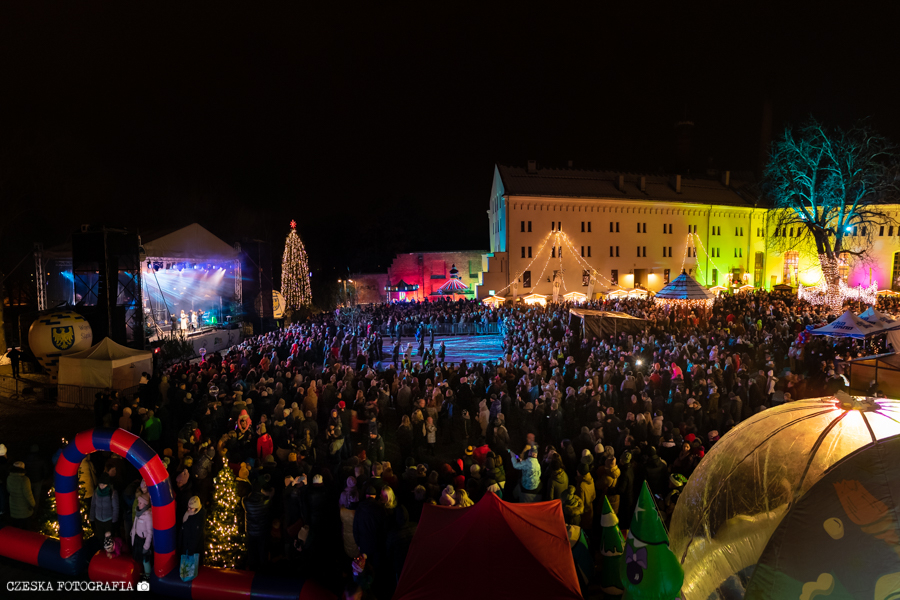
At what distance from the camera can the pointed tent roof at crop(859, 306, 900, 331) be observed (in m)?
12.8

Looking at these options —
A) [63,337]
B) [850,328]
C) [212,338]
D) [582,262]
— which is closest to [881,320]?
[850,328]

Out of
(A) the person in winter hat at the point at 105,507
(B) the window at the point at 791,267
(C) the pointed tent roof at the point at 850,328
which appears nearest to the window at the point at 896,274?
(B) the window at the point at 791,267

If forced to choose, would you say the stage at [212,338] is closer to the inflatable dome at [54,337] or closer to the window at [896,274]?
the inflatable dome at [54,337]

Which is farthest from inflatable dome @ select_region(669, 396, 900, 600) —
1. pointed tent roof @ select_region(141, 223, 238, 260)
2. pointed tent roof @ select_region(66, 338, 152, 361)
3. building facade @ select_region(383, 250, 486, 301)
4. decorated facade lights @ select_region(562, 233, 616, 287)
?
building facade @ select_region(383, 250, 486, 301)

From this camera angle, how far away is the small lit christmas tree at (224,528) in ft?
20.2

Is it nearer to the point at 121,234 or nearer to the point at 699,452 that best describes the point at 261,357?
the point at 121,234

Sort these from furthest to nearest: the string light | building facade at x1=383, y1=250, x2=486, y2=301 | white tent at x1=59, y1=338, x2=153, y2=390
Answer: building facade at x1=383, y1=250, x2=486, y2=301
the string light
white tent at x1=59, y1=338, x2=153, y2=390

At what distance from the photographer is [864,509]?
9.27 feet

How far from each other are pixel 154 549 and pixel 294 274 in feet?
73.4

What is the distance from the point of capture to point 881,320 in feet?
44.1

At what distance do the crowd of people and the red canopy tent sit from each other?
0.69 meters

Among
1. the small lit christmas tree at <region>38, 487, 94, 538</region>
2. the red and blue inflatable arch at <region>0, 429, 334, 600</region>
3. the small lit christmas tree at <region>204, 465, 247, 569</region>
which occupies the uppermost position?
the red and blue inflatable arch at <region>0, 429, 334, 600</region>

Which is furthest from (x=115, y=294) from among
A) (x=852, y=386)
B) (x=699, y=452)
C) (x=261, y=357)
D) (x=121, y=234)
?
(x=852, y=386)

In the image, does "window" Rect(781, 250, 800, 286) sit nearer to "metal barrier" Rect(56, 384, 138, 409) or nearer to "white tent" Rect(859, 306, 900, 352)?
Result: "white tent" Rect(859, 306, 900, 352)
